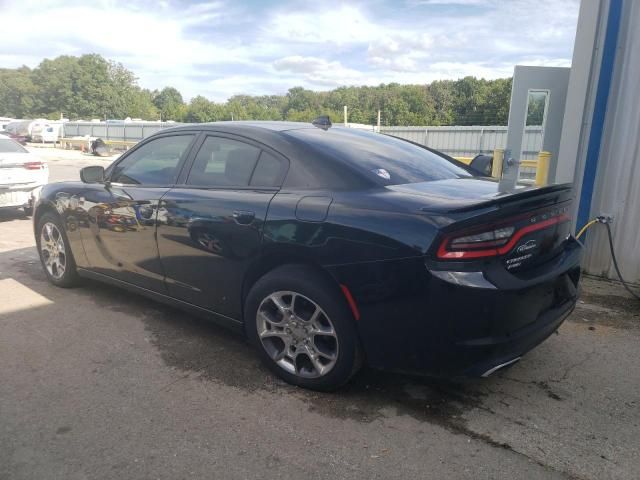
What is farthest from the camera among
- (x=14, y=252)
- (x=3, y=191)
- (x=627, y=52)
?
(x=3, y=191)

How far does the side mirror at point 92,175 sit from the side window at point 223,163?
121 cm

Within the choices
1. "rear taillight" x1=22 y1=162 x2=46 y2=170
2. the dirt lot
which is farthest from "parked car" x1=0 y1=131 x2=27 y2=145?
the dirt lot

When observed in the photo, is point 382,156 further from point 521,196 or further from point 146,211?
point 146,211

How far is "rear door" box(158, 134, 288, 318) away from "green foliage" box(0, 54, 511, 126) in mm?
45996

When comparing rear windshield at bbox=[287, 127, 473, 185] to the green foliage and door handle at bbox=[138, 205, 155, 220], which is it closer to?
door handle at bbox=[138, 205, 155, 220]

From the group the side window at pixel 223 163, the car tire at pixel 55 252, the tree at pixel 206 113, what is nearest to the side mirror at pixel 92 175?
the car tire at pixel 55 252

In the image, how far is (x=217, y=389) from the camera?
2.99 meters

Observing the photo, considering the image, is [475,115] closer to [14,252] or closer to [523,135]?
[523,135]

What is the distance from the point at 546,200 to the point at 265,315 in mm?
1741

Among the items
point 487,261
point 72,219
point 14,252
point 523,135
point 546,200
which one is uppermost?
point 523,135

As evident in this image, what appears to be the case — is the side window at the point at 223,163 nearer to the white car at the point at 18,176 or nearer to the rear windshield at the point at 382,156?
the rear windshield at the point at 382,156

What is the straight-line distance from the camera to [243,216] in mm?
3078

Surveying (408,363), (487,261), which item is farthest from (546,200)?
(408,363)

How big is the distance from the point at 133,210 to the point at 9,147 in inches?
250
